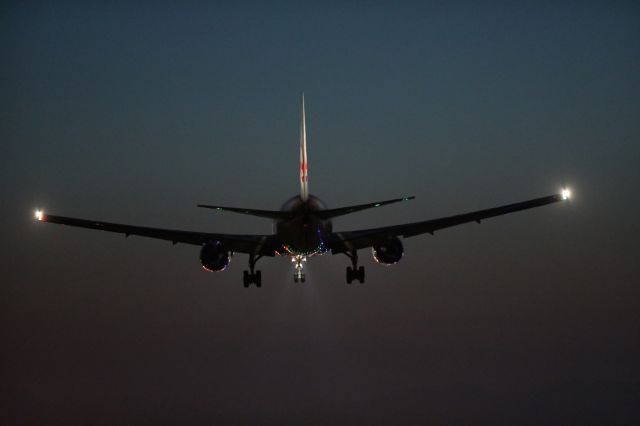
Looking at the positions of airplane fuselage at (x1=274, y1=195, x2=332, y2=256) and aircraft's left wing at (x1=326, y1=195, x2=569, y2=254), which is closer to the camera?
airplane fuselage at (x1=274, y1=195, x2=332, y2=256)

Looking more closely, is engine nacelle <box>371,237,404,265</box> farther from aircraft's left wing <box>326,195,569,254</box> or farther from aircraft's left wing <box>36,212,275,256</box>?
aircraft's left wing <box>36,212,275,256</box>

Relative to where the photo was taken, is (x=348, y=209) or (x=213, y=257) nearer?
(x=348, y=209)

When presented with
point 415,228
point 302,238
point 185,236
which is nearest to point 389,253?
point 415,228

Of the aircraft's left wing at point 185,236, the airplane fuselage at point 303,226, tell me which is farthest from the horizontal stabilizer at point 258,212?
the aircraft's left wing at point 185,236

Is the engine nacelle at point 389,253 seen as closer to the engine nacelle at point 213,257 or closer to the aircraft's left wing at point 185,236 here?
the aircraft's left wing at point 185,236

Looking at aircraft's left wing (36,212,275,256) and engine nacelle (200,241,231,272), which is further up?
aircraft's left wing (36,212,275,256)

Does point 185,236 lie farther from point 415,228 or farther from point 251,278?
point 415,228

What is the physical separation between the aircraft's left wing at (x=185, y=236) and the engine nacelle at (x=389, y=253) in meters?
6.43

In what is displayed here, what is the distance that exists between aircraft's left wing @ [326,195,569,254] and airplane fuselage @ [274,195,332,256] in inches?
140

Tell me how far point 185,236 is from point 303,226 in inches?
406

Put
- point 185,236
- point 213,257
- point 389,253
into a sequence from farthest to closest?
point 185,236, point 389,253, point 213,257

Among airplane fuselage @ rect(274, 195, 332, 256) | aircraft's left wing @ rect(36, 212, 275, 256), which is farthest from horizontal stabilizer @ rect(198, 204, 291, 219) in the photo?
aircraft's left wing @ rect(36, 212, 275, 256)

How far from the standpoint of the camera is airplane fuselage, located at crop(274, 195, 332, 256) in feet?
142

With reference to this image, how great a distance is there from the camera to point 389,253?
49000 mm
